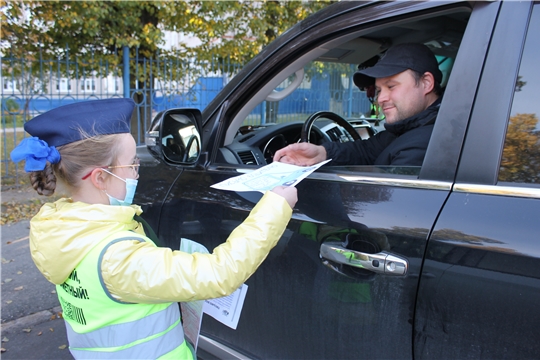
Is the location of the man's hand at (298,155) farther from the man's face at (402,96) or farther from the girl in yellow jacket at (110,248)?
the girl in yellow jacket at (110,248)

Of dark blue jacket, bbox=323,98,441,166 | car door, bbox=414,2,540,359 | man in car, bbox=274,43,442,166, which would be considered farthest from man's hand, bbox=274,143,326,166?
car door, bbox=414,2,540,359

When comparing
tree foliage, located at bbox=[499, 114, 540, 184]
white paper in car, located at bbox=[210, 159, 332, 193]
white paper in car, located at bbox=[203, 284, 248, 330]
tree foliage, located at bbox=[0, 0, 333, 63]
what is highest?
tree foliage, located at bbox=[0, 0, 333, 63]

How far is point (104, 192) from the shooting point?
1.46m

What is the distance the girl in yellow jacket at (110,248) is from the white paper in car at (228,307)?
365 mm

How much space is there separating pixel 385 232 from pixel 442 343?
351 mm

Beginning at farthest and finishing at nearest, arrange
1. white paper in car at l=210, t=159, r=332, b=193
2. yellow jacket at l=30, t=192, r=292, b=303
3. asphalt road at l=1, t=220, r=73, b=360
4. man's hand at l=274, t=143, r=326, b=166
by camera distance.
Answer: asphalt road at l=1, t=220, r=73, b=360 < man's hand at l=274, t=143, r=326, b=166 < white paper in car at l=210, t=159, r=332, b=193 < yellow jacket at l=30, t=192, r=292, b=303

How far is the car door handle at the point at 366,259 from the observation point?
4.44 feet

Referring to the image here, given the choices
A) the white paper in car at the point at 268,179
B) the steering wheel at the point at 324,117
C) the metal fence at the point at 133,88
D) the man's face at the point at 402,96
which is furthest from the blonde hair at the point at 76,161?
the metal fence at the point at 133,88

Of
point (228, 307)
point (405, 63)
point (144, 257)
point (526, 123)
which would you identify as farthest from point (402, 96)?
point (144, 257)

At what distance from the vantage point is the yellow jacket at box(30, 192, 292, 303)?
1.27 m

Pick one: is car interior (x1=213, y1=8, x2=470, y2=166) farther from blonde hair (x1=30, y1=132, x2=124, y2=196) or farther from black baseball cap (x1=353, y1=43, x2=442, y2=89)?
blonde hair (x1=30, y1=132, x2=124, y2=196)

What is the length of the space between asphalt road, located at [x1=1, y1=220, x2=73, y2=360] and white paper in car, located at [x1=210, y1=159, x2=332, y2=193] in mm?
2146

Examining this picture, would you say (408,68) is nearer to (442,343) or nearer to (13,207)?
(442,343)

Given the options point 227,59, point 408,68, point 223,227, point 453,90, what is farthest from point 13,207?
point 453,90
